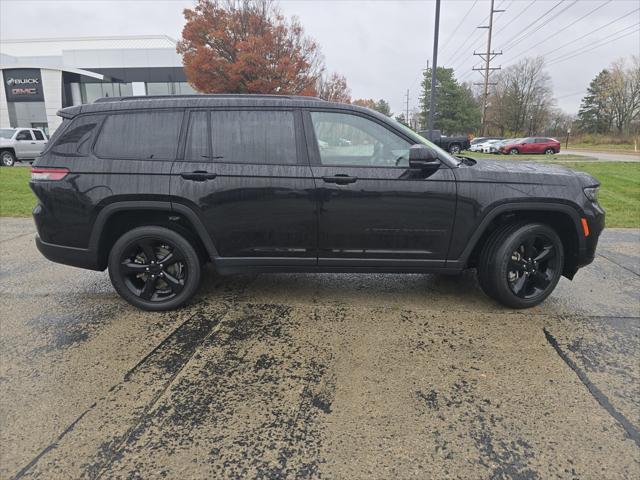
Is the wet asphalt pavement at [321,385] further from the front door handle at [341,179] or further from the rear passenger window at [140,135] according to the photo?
the rear passenger window at [140,135]

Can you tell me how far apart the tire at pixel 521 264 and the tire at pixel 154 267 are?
2640 millimetres

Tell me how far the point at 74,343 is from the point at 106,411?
1.08 metres

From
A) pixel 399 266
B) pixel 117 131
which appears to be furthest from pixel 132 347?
pixel 399 266

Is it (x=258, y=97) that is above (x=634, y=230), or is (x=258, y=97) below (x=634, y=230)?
above

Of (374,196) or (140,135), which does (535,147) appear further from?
(140,135)

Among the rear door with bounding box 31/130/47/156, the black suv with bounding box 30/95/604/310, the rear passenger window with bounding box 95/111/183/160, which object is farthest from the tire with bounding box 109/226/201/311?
the rear door with bounding box 31/130/47/156

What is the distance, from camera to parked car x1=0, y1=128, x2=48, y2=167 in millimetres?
18781

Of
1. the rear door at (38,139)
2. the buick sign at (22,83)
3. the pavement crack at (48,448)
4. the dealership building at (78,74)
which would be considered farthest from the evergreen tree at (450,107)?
the pavement crack at (48,448)

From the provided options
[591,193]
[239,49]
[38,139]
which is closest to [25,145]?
[38,139]

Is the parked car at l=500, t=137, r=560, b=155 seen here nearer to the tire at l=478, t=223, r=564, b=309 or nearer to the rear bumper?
the tire at l=478, t=223, r=564, b=309

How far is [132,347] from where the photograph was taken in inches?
128

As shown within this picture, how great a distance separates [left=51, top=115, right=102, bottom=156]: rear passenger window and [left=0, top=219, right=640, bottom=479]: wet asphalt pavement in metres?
1.46

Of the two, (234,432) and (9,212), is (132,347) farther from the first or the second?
(9,212)

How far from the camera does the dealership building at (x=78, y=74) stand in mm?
36844
